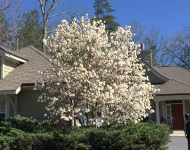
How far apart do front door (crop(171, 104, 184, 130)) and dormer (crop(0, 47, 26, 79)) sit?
12.3 m

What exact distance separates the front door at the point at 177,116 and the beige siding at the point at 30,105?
441 inches

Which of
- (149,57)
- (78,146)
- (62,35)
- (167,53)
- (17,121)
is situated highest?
(167,53)

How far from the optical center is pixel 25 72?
575 inches

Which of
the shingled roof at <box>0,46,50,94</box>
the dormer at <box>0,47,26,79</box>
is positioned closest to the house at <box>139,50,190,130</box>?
the shingled roof at <box>0,46,50,94</box>

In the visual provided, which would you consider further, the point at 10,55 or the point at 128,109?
the point at 10,55

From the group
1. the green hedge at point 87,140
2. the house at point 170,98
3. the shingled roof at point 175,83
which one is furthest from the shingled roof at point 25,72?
the shingled roof at point 175,83

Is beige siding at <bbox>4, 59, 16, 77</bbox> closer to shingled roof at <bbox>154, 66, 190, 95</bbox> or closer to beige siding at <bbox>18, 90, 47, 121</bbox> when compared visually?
beige siding at <bbox>18, 90, 47, 121</bbox>

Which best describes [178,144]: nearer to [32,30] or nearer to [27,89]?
[27,89]

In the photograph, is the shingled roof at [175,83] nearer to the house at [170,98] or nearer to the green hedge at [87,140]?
the house at [170,98]

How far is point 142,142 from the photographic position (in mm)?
7805

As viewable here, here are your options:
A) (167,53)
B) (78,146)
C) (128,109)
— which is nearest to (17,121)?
(78,146)

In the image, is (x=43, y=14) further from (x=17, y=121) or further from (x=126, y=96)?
(x=126, y=96)

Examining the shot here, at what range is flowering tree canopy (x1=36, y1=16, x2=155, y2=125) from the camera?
819cm

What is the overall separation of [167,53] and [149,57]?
71.1 feet
